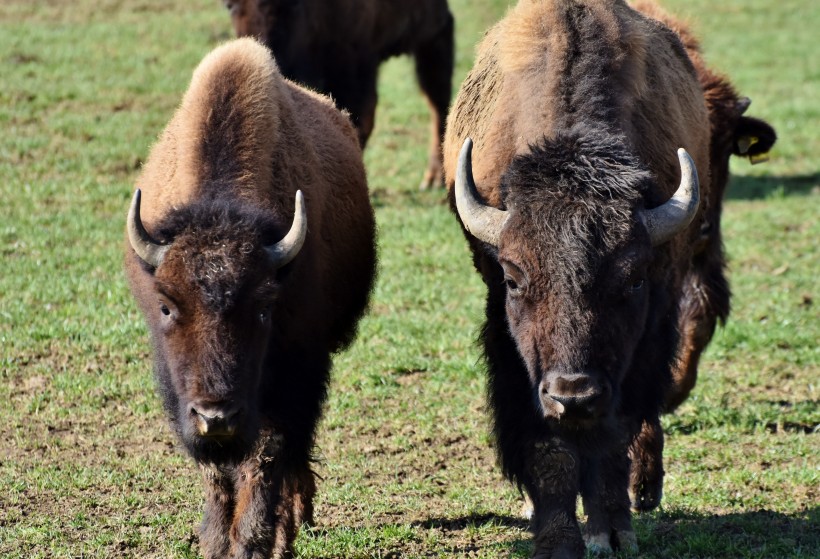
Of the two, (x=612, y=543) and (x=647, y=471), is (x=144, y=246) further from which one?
(x=647, y=471)

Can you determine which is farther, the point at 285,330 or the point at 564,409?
the point at 285,330

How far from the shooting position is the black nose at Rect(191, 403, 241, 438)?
4.88 m

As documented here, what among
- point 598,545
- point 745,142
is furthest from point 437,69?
point 598,545

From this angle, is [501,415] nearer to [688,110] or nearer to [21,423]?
[688,110]

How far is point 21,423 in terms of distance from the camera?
7.36 meters

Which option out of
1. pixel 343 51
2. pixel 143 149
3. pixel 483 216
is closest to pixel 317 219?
pixel 483 216

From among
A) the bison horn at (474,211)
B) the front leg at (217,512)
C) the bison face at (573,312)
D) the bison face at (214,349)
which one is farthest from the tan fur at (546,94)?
the front leg at (217,512)

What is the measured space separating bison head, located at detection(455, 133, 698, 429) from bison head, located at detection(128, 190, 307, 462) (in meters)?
0.96

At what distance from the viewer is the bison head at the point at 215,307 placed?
496cm

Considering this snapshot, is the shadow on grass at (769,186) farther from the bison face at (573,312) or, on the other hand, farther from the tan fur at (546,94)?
the bison face at (573,312)

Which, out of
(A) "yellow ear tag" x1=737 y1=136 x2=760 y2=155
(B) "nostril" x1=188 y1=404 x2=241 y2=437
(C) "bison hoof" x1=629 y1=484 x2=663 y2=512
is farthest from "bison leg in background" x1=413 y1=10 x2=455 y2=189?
(B) "nostril" x1=188 y1=404 x2=241 y2=437

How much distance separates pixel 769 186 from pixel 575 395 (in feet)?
31.4

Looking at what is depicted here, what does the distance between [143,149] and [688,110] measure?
8000 mm

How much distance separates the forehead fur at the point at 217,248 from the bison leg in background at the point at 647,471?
262cm
